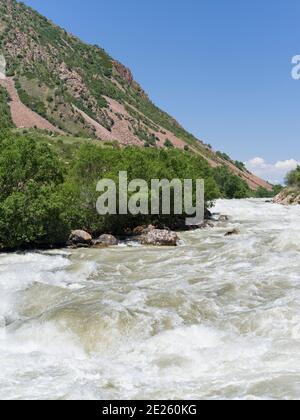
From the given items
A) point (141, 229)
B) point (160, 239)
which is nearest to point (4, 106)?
point (141, 229)

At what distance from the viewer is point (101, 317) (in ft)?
42.7

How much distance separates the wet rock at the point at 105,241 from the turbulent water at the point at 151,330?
6.70 meters

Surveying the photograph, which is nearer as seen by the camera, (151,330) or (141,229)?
(151,330)

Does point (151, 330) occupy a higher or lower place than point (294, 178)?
lower

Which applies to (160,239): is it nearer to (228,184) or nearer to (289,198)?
(289,198)

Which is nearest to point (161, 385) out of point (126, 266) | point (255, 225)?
point (126, 266)

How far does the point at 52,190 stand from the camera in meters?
28.0

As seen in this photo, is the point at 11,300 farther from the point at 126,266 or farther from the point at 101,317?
the point at 126,266

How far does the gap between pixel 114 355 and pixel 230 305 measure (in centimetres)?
475

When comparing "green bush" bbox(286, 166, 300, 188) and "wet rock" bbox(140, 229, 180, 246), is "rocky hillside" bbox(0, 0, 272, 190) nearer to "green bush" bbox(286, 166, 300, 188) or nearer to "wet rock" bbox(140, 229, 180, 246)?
"green bush" bbox(286, 166, 300, 188)

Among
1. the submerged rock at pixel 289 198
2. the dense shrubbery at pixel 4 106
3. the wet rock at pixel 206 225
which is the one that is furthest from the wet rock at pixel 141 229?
the dense shrubbery at pixel 4 106

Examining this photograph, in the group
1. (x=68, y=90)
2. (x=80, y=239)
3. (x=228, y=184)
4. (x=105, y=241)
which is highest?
(x=68, y=90)

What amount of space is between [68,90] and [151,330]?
119 m

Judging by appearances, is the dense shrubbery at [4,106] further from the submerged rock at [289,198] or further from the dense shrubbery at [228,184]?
A: the submerged rock at [289,198]
